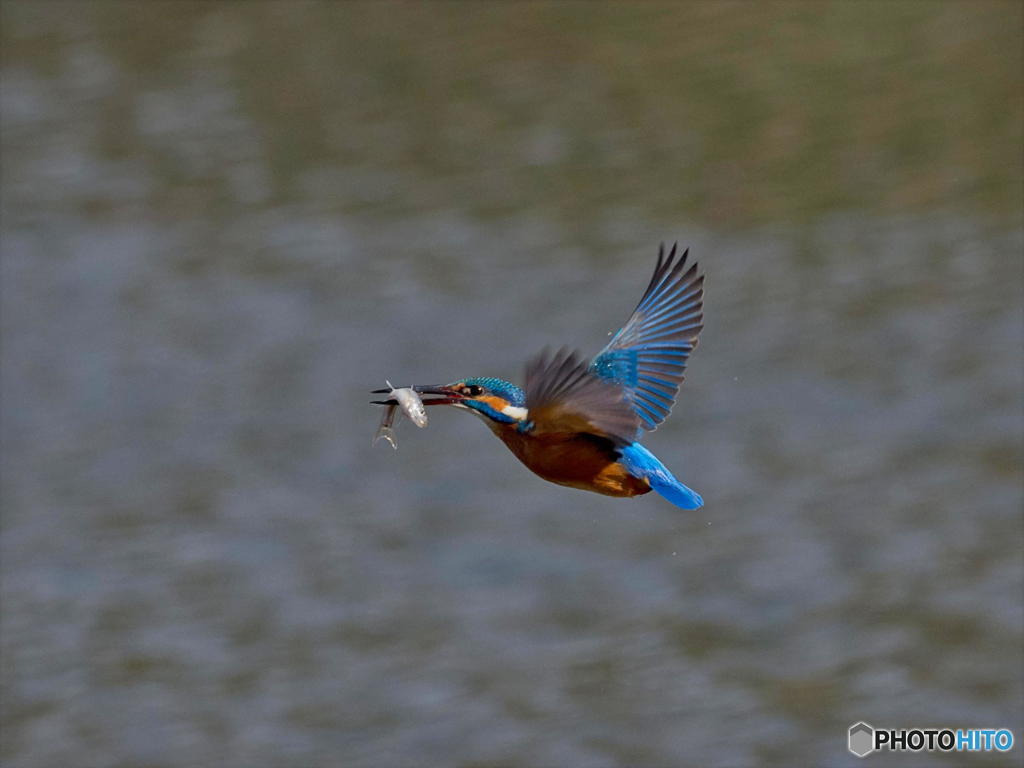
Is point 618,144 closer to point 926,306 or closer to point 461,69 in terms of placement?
point 461,69

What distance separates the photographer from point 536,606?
336 inches

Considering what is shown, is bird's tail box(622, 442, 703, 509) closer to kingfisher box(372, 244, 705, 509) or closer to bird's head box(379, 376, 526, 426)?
kingfisher box(372, 244, 705, 509)

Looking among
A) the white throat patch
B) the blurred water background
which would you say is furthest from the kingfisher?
the blurred water background

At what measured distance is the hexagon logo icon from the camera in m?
7.50

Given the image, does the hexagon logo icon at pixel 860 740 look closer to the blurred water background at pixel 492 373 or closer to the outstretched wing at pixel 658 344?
the blurred water background at pixel 492 373

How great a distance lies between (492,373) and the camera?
30.7ft

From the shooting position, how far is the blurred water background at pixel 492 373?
26.4ft

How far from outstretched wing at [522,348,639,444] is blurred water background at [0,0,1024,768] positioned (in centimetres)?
351
